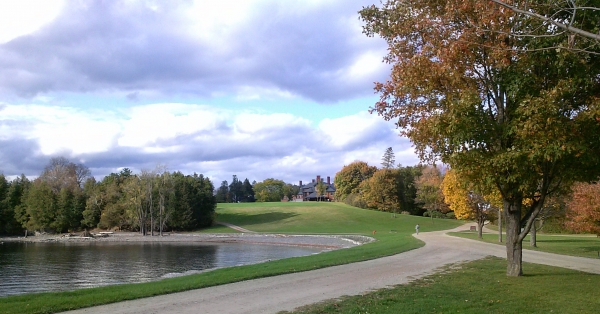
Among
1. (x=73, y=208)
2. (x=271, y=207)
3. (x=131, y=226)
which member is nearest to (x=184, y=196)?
(x=131, y=226)

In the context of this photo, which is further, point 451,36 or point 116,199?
point 116,199

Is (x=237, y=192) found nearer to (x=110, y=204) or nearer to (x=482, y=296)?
(x=110, y=204)

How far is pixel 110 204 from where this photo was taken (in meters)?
71.5

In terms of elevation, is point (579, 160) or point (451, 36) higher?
point (451, 36)

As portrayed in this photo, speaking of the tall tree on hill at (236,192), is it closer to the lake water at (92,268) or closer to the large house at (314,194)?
the large house at (314,194)

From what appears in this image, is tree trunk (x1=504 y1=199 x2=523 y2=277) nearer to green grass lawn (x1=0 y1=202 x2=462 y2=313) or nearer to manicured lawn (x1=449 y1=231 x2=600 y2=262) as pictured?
green grass lawn (x1=0 y1=202 x2=462 y2=313)

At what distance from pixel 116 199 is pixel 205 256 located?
43362 mm

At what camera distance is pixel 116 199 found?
72562 millimetres

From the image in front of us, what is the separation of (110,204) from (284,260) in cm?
5843

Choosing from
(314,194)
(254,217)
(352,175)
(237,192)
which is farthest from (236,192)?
(254,217)

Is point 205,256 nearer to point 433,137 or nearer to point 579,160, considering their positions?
point 433,137

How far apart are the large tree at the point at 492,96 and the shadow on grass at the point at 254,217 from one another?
64337 mm

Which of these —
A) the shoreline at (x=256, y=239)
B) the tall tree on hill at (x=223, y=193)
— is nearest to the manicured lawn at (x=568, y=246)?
the shoreline at (x=256, y=239)

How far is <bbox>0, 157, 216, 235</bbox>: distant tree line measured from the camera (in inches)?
2657
